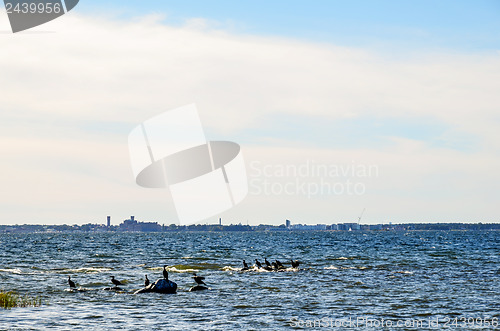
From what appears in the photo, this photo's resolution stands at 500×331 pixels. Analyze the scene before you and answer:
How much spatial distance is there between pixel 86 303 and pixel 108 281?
1355 centimetres

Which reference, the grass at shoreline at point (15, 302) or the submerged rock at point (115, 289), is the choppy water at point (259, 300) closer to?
the submerged rock at point (115, 289)

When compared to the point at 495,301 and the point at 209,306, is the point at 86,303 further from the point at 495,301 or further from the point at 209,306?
the point at 495,301

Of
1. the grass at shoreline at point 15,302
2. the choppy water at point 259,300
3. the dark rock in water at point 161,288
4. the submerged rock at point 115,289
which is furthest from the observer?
the submerged rock at point 115,289

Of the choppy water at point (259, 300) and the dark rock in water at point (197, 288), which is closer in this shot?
the choppy water at point (259, 300)

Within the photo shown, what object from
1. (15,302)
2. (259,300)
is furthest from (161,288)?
(15,302)

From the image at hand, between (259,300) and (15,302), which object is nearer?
(15,302)

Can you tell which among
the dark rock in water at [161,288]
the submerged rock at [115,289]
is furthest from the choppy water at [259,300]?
the dark rock in water at [161,288]

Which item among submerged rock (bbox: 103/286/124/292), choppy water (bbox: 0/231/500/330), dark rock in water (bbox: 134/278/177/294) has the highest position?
dark rock in water (bbox: 134/278/177/294)

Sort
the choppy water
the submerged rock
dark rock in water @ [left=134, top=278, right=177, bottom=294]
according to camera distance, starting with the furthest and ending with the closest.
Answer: the submerged rock
dark rock in water @ [left=134, top=278, right=177, bottom=294]
the choppy water

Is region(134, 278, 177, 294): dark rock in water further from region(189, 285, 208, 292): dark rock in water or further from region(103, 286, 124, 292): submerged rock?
region(103, 286, 124, 292): submerged rock

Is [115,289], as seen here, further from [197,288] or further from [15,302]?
[15,302]

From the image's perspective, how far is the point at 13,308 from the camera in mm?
32188

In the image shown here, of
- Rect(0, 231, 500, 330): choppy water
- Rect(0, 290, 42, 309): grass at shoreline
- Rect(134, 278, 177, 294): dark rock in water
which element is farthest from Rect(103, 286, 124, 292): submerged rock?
Rect(0, 290, 42, 309): grass at shoreline

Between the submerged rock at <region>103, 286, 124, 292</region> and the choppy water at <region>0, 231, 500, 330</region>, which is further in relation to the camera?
the submerged rock at <region>103, 286, 124, 292</region>
